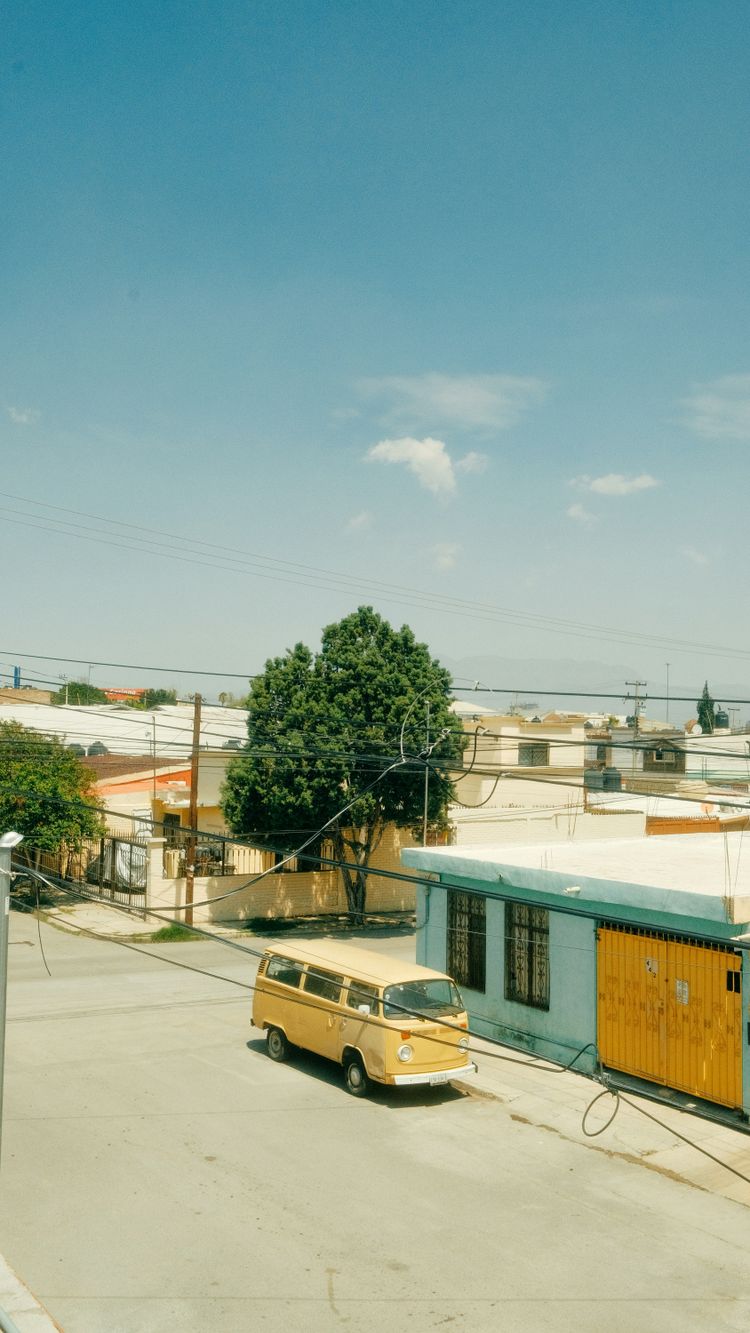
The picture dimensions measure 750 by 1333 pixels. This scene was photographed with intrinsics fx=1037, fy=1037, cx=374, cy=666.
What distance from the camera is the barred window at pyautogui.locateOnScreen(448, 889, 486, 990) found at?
63.2 feet

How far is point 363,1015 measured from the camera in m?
15.2

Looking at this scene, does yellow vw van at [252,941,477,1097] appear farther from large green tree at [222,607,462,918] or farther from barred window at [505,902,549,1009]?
large green tree at [222,607,462,918]

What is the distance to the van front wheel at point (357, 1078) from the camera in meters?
15.3

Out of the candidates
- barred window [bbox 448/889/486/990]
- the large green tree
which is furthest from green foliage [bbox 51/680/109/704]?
barred window [bbox 448/889/486/990]

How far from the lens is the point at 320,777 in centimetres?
3012

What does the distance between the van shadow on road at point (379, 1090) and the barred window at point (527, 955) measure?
2387mm

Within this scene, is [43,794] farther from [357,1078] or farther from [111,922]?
[357,1078]

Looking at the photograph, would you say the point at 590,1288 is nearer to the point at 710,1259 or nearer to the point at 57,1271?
the point at 710,1259

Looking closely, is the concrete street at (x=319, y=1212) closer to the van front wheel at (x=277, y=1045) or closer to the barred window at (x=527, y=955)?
the van front wheel at (x=277, y=1045)

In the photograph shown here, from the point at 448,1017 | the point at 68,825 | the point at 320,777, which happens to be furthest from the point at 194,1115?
the point at 68,825

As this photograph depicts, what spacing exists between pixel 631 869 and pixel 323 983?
217 inches

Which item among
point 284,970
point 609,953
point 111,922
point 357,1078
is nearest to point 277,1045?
point 284,970

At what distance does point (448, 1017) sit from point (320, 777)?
592 inches

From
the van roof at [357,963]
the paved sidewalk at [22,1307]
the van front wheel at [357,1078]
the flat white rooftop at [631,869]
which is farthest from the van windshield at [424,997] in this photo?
the paved sidewalk at [22,1307]
